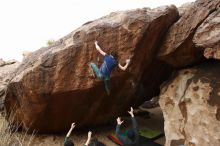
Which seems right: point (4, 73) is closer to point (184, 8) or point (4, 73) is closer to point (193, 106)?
point (184, 8)

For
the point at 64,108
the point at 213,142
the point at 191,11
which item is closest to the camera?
the point at 213,142

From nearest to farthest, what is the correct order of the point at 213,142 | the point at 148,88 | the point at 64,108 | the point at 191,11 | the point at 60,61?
the point at 213,142
the point at 191,11
the point at 60,61
the point at 64,108
the point at 148,88

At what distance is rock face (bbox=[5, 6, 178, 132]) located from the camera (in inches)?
274

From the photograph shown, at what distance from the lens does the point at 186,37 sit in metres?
6.67

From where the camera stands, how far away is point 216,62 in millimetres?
7000

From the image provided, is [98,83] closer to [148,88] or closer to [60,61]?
[60,61]

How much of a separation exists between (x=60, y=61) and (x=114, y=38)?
1318 millimetres

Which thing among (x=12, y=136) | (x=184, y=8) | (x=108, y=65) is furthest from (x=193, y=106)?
(x=12, y=136)

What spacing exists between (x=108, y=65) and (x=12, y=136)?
3.20 m

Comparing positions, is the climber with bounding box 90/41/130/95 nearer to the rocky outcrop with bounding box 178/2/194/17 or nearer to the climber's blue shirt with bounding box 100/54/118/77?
the climber's blue shirt with bounding box 100/54/118/77

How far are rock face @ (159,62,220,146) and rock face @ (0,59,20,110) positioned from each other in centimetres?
485

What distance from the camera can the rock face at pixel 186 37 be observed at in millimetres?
6488

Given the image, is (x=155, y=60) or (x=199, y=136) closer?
(x=199, y=136)

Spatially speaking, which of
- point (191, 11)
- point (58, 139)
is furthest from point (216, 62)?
point (58, 139)
